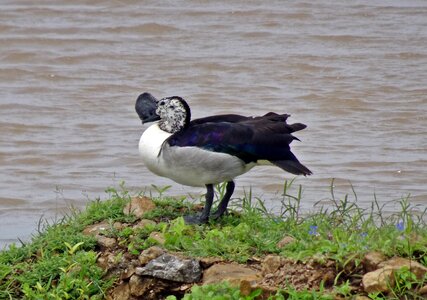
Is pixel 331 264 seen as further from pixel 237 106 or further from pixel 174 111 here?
pixel 237 106

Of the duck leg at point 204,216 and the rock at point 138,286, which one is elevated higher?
the duck leg at point 204,216

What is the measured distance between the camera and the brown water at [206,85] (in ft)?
32.9

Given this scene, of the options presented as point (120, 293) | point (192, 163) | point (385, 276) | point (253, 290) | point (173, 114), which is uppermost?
point (173, 114)

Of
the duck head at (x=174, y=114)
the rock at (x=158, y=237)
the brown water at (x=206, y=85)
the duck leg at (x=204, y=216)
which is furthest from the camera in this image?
the brown water at (x=206, y=85)

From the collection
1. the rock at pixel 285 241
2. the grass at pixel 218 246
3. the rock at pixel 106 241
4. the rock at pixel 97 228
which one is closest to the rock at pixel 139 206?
the grass at pixel 218 246

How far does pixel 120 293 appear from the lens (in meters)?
6.16

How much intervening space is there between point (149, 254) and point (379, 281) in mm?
1271

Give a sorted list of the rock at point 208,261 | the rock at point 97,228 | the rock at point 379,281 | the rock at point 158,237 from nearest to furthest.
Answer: the rock at point 379,281
the rock at point 208,261
the rock at point 158,237
the rock at point 97,228

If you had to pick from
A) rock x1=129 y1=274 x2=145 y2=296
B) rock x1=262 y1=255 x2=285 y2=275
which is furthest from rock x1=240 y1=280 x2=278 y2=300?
rock x1=129 y1=274 x2=145 y2=296

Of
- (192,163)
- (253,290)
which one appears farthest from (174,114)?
(253,290)

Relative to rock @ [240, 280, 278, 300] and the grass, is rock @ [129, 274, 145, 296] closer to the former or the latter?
the grass

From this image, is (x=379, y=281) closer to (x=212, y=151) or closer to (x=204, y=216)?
(x=204, y=216)

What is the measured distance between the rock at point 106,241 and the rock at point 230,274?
72 centimetres

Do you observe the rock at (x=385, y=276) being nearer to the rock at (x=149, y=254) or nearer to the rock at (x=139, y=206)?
the rock at (x=149, y=254)
